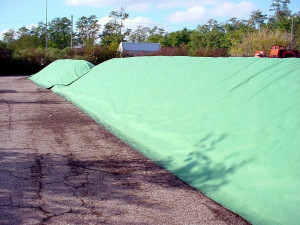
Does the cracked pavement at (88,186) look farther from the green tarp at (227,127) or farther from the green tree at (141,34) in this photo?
the green tree at (141,34)

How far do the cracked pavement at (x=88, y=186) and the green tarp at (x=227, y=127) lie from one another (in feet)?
0.94

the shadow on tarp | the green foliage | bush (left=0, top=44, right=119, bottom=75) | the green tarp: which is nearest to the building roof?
the green foliage

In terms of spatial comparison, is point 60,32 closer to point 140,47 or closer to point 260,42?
point 140,47

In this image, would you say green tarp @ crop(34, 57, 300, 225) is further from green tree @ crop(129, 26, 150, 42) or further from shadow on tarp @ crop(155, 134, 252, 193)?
green tree @ crop(129, 26, 150, 42)

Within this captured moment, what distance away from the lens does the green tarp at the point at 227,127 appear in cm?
351

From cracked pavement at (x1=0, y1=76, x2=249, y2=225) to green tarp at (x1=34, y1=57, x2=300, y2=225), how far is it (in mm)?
286

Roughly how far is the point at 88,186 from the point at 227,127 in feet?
6.95

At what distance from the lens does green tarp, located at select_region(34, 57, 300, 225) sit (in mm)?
3512

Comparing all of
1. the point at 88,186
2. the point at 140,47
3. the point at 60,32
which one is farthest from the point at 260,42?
the point at 60,32

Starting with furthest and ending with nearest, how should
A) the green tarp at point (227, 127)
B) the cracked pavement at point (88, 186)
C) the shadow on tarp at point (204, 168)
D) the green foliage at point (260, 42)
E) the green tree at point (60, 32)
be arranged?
the green tree at point (60, 32) < the green foliage at point (260, 42) < the shadow on tarp at point (204, 168) < the green tarp at point (227, 127) < the cracked pavement at point (88, 186)

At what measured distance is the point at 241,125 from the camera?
4645mm

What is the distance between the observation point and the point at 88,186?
4055mm

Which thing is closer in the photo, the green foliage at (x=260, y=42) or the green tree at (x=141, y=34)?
the green foliage at (x=260, y=42)

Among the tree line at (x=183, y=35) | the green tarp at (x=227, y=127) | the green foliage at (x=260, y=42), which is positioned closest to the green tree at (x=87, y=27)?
the tree line at (x=183, y=35)
